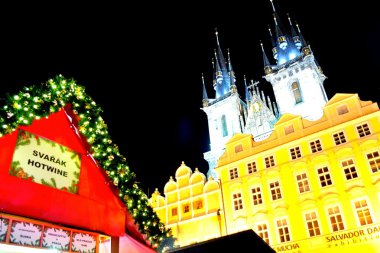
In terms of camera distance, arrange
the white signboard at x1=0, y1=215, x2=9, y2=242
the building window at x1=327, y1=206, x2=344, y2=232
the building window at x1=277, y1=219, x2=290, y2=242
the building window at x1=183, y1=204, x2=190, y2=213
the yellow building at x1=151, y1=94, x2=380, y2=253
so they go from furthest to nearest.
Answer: the building window at x1=183, y1=204, x2=190, y2=213
the building window at x1=277, y1=219, x2=290, y2=242
the building window at x1=327, y1=206, x2=344, y2=232
the yellow building at x1=151, y1=94, x2=380, y2=253
the white signboard at x1=0, y1=215, x2=9, y2=242

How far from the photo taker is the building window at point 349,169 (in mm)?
18266

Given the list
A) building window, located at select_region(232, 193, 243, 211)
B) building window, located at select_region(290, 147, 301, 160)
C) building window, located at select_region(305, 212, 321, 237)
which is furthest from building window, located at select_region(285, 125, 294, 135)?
building window, located at select_region(305, 212, 321, 237)

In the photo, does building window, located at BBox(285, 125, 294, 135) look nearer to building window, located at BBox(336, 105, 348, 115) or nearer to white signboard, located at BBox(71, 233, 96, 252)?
building window, located at BBox(336, 105, 348, 115)

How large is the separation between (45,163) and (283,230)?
1625 centimetres

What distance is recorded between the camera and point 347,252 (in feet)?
56.0

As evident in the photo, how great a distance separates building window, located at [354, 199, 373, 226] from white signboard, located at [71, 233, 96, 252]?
1520cm

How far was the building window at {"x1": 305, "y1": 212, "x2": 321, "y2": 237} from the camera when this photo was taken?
60.1 ft

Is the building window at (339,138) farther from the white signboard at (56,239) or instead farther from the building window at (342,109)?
the white signboard at (56,239)

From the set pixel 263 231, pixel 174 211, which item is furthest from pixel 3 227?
pixel 174 211

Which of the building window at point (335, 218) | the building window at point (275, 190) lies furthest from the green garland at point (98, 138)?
the building window at point (275, 190)

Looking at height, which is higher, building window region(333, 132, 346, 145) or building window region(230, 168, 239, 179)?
building window region(333, 132, 346, 145)

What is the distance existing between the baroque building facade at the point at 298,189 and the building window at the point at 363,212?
0.16 ft

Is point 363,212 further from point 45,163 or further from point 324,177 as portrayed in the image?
point 45,163

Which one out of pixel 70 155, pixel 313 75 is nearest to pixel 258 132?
pixel 313 75
